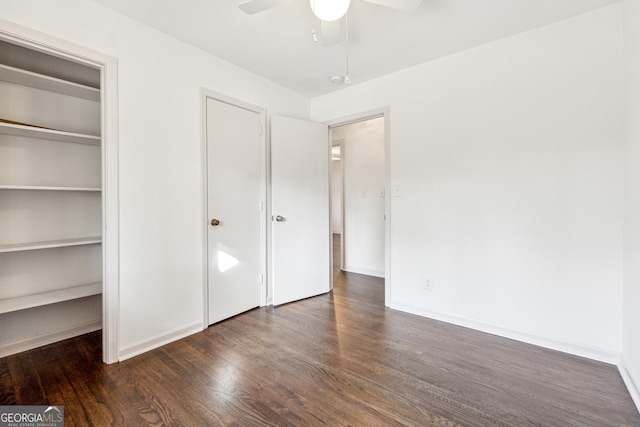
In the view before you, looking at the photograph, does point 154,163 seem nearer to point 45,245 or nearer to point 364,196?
point 45,245

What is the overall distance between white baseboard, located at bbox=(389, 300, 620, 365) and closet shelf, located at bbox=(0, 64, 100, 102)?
3365mm

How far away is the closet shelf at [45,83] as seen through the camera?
6.13 ft

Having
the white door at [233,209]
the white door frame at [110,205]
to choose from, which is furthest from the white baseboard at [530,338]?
the white door frame at [110,205]

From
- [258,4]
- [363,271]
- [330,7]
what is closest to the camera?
[330,7]

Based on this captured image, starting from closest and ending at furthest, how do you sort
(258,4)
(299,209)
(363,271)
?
(258,4)
(299,209)
(363,271)

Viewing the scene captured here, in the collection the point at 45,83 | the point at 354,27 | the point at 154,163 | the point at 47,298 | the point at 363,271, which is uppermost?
the point at 354,27

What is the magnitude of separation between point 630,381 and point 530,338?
58 centimetres

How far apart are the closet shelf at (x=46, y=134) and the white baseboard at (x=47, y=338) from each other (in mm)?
1508

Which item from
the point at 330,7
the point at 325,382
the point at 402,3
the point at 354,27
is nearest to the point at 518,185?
the point at 402,3

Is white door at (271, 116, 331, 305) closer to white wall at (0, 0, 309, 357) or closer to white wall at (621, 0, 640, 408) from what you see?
white wall at (0, 0, 309, 357)

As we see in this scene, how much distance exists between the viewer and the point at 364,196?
4520mm

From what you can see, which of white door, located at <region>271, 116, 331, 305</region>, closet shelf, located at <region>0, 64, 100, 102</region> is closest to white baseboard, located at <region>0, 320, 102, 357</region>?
white door, located at <region>271, 116, 331, 305</region>

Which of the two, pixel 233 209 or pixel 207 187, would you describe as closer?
pixel 207 187

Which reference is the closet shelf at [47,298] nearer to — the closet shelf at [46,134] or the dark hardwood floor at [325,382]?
the dark hardwood floor at [325,382]
